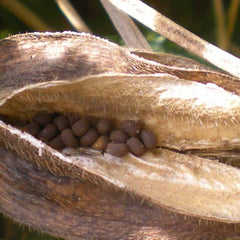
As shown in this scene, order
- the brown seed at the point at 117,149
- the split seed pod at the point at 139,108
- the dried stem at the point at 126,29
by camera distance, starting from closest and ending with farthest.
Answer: the split seed pod at the point at 139,108 → the brown seed at the point at 117,149 → the dried stem at the point at 126,29

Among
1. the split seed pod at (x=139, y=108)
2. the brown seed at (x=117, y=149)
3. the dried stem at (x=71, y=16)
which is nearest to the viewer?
the split seed pod at (x=139, y=108)

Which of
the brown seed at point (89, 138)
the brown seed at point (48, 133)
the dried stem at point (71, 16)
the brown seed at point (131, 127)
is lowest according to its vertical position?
the brown seed at point (131, 127)

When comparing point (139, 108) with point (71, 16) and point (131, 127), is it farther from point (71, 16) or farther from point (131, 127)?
point (71, 16)

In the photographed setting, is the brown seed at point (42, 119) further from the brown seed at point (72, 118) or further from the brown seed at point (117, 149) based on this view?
the brown seed at point (117, 149)

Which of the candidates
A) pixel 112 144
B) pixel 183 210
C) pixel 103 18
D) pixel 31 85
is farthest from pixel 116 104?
pixel 103 18

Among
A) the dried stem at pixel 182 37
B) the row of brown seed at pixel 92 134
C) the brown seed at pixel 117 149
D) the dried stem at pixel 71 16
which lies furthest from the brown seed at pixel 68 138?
the dried stem at pixel 71 16

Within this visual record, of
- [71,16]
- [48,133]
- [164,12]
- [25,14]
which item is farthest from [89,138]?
[164,12]
